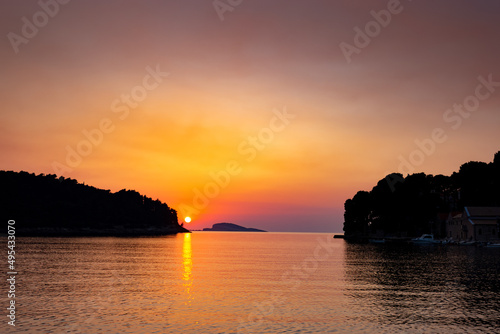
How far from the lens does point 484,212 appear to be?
521ft

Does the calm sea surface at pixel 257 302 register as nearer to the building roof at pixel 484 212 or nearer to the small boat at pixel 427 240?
the building roof at pixel 484 212

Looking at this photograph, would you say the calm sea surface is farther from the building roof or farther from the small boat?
the small boat

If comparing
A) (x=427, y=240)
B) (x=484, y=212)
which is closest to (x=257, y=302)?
(x=484, y=212)

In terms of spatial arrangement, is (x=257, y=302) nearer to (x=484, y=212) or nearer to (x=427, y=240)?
(x=484, y=212)

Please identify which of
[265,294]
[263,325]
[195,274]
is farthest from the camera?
[195,274]

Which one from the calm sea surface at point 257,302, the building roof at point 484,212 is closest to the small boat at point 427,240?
the building roof at point 484,212

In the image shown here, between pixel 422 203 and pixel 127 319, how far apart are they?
18047 centimetres

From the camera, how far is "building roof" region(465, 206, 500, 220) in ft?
517

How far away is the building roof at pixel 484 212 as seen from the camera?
158 metres

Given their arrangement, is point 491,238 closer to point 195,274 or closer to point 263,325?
point 195,274

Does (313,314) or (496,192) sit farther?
(496,192)

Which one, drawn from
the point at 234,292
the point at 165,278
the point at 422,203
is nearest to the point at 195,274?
the point at 165,278

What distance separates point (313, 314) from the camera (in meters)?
40.8

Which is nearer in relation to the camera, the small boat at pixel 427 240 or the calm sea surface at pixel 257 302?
the calm sea surface at pixel 257 302
